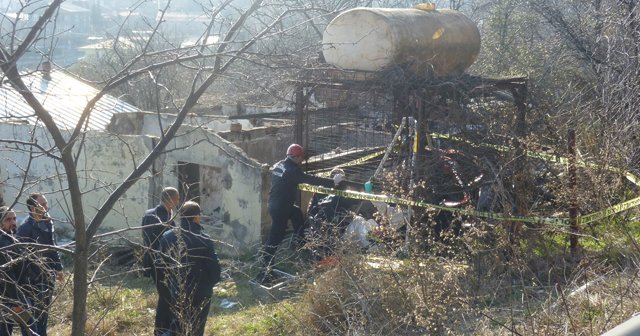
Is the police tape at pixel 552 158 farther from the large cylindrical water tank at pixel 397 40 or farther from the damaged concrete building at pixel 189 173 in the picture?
the damaged concrete building at pixel 189 173

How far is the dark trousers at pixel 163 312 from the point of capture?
24.1ft

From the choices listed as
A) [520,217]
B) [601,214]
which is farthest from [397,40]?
[601,214]

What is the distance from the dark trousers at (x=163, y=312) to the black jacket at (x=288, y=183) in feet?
9.34

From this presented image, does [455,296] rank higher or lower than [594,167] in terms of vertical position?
lower

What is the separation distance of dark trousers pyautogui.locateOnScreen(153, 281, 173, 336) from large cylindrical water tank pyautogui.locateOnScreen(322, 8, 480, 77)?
143 inches

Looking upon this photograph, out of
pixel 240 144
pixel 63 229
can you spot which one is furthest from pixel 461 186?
pixel 63 229

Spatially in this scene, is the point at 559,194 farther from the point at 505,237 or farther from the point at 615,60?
the point at 615,60

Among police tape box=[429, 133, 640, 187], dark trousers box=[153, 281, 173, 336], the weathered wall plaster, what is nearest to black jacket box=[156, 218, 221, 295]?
dark trousers box=[153, 281, 173, 336]

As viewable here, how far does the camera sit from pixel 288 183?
1003cm

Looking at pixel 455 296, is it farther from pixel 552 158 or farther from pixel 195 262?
pixel 552 158

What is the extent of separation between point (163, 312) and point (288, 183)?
3054mm

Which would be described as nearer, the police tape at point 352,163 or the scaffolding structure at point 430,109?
the scaffolding structure at point 430,109

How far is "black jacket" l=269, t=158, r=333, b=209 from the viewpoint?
1002 centimetres

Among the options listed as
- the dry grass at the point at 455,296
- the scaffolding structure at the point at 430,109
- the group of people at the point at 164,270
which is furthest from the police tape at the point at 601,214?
the group of people at the point at 164,270
